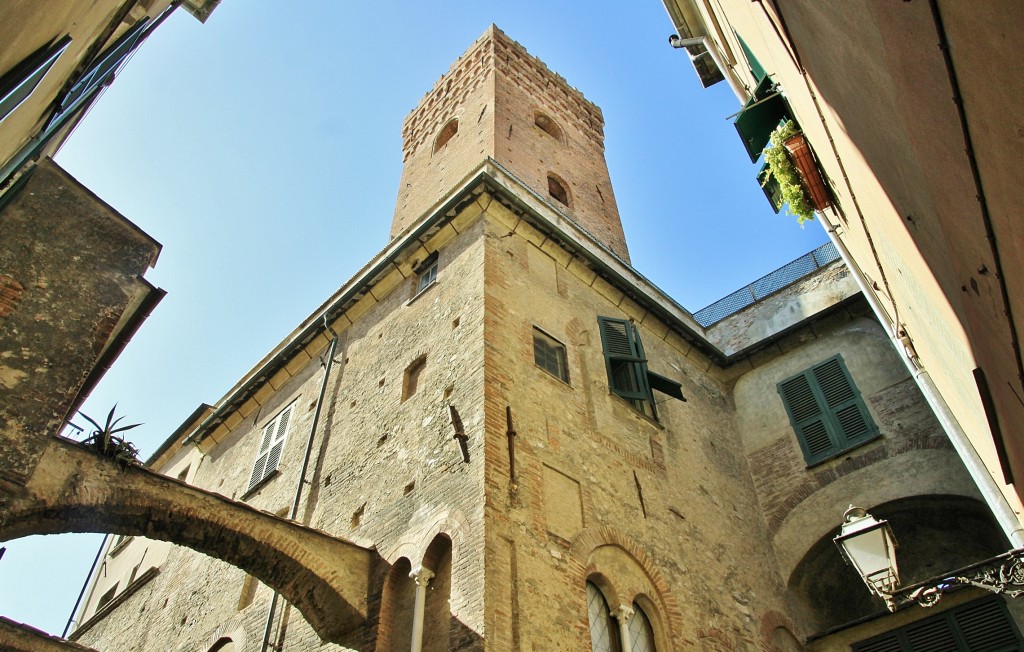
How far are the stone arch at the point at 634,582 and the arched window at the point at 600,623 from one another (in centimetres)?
11

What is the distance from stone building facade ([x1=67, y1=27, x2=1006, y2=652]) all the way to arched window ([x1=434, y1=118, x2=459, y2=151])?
24.3ft

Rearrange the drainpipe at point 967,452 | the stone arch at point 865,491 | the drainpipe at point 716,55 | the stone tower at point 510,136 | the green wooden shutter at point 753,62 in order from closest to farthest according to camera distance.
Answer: the drainpipe at point 967,452 → the green wooden shutter at point 753,62 → the stone arch at point 865,491 → the drainpipe at point 716,55 → the stone tower at point 510,136

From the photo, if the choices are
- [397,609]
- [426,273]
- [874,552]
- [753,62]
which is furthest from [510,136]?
[874,552]

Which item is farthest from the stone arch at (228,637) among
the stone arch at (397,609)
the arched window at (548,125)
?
the arched window at (548,125)

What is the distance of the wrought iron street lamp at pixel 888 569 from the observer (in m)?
5.23

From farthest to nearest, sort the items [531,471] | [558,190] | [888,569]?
[558,190] < [531,471] < [888,569]

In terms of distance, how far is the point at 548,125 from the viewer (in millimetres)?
19672

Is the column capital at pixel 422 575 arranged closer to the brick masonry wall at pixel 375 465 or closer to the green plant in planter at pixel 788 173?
the brick masonry wall at pixel 375 465

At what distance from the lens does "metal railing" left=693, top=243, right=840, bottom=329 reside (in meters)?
14.5

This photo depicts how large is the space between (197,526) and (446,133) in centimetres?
1409

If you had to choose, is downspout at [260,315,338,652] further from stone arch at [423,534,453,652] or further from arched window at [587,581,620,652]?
arched window at [587,581,620,652]

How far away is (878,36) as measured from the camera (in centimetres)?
248

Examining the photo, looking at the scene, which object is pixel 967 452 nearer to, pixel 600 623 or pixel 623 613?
pixel 623 613

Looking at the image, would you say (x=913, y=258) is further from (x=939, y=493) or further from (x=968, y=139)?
(x=939, y=493)
